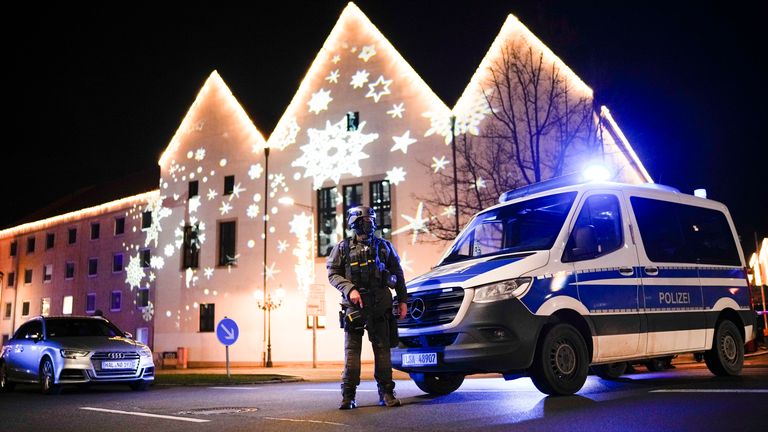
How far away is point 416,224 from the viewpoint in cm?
2944

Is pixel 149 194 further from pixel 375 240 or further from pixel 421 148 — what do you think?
pixel 375 240

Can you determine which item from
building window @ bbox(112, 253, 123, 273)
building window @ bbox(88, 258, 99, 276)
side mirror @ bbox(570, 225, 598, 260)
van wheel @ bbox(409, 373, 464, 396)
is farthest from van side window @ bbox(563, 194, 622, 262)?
building window @ bbox(88, 258, 99, 276)

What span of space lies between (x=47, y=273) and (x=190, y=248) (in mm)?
18148

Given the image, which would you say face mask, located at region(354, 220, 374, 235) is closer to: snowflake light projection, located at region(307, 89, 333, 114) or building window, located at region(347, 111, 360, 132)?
building window, located at region(347, 111, 360, 132)

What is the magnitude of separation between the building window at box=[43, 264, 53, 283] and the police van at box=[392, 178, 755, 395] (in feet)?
149

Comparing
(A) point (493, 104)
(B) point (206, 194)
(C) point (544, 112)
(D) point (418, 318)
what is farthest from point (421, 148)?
(D) point (418, 318)

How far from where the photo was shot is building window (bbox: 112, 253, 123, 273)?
41.4 m

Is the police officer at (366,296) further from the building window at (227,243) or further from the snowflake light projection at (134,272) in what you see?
the snowflake light projection at (134,272)

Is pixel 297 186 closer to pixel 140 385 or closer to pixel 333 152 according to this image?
pixel 333 152

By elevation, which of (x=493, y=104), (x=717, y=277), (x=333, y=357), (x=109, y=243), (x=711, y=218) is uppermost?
(x=493, y=104)

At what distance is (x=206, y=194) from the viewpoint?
35562mm

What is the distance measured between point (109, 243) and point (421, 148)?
2274 centimetres

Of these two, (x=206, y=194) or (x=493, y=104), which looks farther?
(x=206, y=194)

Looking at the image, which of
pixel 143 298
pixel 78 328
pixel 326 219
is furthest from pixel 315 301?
pixel 143 298
